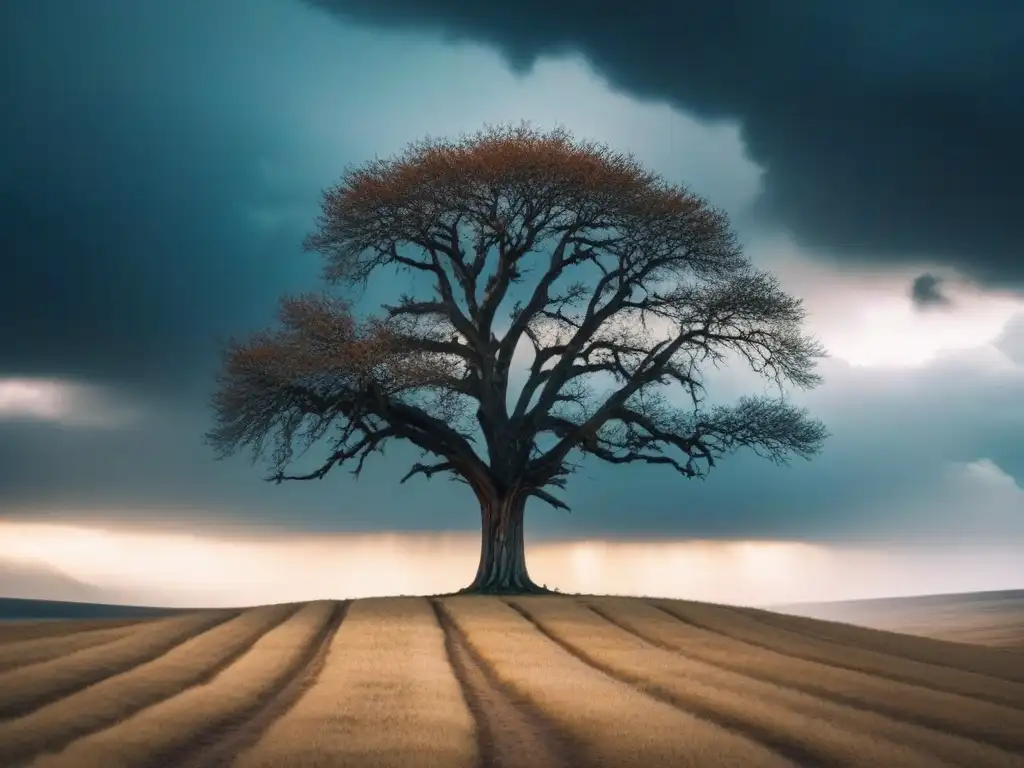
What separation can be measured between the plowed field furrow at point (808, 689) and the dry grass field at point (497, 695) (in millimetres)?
73

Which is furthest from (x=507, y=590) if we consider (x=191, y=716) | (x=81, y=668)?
(x=191, y=716)

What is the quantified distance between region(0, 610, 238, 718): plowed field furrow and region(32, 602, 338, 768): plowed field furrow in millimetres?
2164

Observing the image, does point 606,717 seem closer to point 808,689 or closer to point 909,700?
point 808,689

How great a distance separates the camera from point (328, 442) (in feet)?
133

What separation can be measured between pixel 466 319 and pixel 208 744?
84.2ft

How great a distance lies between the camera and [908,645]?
31375 millimetres

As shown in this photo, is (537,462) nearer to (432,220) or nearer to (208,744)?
(432,220)

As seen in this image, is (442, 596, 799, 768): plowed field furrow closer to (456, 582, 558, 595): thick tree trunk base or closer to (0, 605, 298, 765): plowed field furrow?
(0, 605, 298, 765): plowed field furrow

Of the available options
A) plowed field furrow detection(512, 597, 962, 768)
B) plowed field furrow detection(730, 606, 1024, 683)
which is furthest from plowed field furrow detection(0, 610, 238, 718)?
plowed field furrow detection(730, 606, 1024, 683)

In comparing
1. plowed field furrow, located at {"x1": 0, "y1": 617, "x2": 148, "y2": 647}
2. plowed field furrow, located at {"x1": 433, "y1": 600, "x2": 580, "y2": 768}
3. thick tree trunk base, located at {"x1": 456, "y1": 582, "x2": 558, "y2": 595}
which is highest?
thick tree trunk base, located at {"x1": 456, "y1": 582, "x2": 558, "y2": 595}

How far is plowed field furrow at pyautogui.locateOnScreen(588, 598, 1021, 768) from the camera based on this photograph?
1675 cm

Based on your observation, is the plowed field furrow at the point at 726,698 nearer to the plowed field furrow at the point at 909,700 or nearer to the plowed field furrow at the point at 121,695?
the plowed field furrow at the point at 909,700

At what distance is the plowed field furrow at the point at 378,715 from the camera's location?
15.1 m

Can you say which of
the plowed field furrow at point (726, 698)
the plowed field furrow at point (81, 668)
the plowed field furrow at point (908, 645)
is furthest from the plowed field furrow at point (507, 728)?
the plowed field furrow at point (908, 645)
